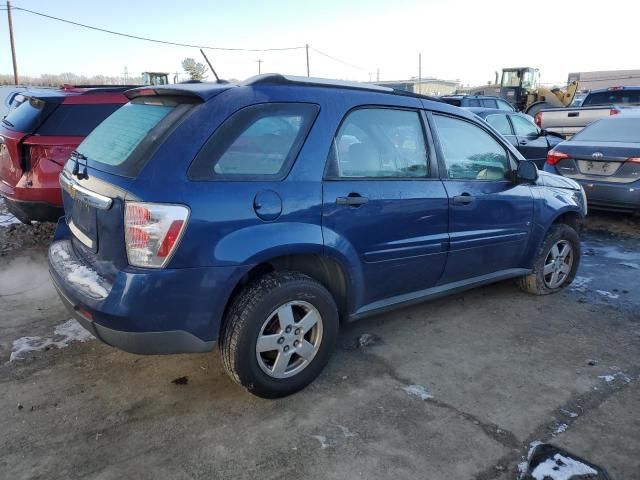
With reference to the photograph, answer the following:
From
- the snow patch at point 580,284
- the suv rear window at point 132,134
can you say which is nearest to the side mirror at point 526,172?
the snow patch at point 580,284

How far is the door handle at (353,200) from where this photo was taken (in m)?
3.09

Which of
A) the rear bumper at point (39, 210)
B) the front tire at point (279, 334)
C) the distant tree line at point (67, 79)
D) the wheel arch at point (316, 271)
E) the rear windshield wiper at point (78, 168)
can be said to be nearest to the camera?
the front tire at point (279, 334)

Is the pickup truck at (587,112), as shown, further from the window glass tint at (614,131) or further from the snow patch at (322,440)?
the snow patch at (322,440)

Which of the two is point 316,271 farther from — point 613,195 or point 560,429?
point 613,195

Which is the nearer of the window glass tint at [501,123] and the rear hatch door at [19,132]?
the rear hatch door at [19,132]

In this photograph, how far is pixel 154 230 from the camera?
2.54m

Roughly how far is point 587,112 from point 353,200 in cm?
952

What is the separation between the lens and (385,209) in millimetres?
3322

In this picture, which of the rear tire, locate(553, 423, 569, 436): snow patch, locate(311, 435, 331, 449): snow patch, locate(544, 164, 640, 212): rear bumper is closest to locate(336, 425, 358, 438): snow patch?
locate(311, 435, 331, 449): snow patch

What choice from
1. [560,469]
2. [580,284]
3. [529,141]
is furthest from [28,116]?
[529,141]

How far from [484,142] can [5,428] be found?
3701mm

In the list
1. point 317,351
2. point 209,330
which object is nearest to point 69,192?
point 209,330

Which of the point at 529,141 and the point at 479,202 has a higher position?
the point at 529,141

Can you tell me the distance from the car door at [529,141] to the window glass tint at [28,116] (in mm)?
8282
